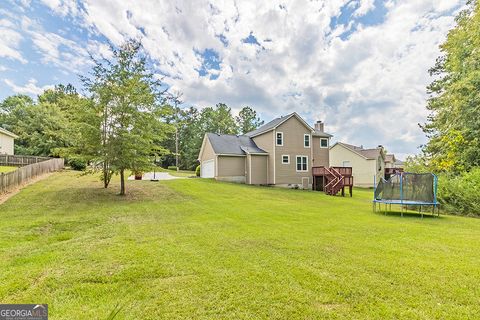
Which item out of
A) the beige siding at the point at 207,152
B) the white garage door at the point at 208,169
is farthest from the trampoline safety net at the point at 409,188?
the white garage door at the point at 208,169

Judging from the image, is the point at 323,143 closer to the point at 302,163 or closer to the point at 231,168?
the point at 302,163

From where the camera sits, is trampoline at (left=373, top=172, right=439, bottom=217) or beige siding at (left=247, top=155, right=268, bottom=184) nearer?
trampoline at (left=373, top=172, right=439, bottom=217)

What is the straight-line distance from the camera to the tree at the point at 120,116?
1277cm

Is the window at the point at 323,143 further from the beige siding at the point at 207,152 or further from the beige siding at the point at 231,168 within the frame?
the beige siding at the point at 207,152

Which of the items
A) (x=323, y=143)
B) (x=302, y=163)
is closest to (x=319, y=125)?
(x=323, y=143)

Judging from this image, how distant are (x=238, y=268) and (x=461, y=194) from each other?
13327 mm

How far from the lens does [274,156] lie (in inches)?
903

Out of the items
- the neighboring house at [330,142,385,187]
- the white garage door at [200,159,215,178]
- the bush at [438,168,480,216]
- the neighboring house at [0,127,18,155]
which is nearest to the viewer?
the bush at [438,168,480,216]

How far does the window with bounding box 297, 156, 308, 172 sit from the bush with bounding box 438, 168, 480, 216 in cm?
1178

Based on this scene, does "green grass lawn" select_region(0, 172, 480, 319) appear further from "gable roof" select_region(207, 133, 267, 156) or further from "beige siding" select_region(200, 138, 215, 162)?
"beige siding" select_region(200, 138, 215, 162)

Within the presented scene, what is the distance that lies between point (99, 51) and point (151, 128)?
4952 millimetres

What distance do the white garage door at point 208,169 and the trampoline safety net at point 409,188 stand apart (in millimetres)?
15154

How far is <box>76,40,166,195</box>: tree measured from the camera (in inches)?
503

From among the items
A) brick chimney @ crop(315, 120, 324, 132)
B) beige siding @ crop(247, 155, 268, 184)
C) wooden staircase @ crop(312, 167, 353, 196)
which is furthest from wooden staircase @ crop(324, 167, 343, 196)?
brick chimney @ crop(315, 120, 324, 132)
